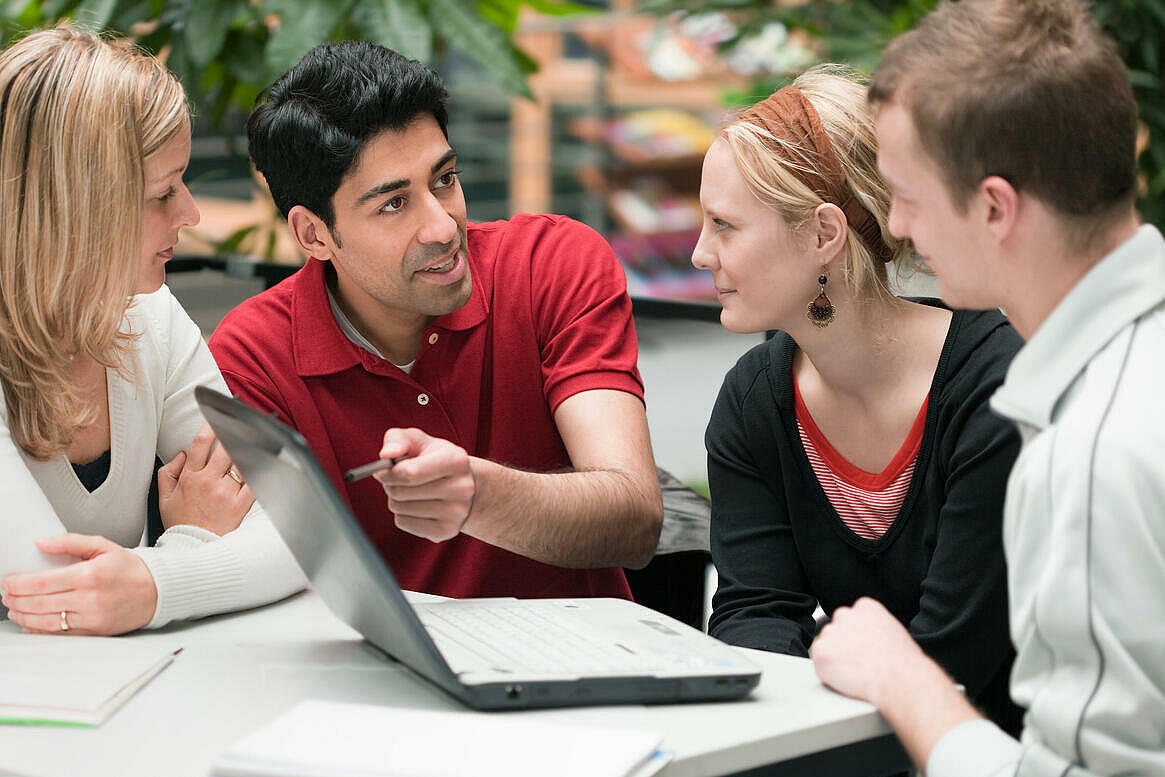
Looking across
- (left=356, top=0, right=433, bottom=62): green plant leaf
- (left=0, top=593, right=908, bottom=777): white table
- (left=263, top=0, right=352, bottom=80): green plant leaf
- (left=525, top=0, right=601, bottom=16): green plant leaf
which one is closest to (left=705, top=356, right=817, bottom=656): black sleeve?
(left=0, top=593, right=908, bottom=777): white table

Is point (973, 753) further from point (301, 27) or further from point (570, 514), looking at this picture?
point (301, 27)

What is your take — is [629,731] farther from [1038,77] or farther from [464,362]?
[464,362]

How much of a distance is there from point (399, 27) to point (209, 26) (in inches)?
17.0

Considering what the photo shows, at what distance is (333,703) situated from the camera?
98cm

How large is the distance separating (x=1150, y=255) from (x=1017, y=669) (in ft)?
1.02

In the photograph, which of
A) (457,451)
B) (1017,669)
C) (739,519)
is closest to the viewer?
(1017,669)

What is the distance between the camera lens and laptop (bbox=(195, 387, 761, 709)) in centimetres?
96

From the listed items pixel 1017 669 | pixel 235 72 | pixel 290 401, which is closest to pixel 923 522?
pixel 1017 669

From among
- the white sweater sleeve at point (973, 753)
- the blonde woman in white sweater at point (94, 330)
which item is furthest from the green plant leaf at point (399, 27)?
the white sweater sleeve at point (973, 753)

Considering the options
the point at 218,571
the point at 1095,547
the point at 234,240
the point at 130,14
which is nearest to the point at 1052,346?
the point at 1095,547

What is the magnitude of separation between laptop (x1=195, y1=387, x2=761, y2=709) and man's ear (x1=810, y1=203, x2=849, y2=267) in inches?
21.0

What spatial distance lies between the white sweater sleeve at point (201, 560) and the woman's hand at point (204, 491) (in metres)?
0.02

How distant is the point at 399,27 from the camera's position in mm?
2324

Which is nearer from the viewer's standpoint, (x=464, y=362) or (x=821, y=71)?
(x=821, y=71)
